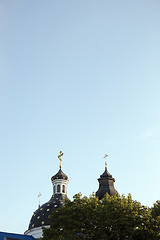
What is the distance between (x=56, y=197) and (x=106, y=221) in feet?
133

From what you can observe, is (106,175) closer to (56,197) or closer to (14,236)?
(56,197)

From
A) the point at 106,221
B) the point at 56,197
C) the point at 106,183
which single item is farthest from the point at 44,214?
the point at 106,221

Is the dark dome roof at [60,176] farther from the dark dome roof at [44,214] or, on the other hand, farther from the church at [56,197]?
the dark dome roof at [44,214]

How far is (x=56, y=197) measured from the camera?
66.6 meters

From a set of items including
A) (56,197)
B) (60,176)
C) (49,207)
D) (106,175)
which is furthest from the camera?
(60,176)

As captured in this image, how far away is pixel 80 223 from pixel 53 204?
35.7 meters

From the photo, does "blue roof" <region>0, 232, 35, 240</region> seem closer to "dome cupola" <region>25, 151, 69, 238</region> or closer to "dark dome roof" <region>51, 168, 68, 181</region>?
"dome cupola" <region>25, 151, 69, 238</region>

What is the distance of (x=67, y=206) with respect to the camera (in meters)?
30.8

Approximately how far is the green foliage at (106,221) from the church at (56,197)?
28732 millimetres

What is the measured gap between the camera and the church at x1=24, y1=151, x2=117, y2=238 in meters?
59.9

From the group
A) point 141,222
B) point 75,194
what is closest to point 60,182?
point 75,194

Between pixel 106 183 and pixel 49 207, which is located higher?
pixel 106 183

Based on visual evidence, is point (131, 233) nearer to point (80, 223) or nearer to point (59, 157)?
point (80, 223)

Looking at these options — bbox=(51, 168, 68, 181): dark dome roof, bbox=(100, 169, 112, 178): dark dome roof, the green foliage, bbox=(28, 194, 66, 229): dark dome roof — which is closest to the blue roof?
bbox=(28, 194, 66, 229): dark dome roof
